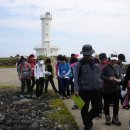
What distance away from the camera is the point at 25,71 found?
17.7 m

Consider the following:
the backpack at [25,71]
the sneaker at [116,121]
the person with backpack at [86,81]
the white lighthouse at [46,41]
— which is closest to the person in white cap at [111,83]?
the sneaker at [116,121]

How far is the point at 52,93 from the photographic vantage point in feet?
62.0

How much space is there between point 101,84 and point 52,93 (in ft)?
26.6

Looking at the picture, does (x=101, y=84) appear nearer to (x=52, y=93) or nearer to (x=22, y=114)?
(x=22, y=114)

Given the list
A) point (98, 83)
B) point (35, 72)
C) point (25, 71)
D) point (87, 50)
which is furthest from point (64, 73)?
point (87, 50)

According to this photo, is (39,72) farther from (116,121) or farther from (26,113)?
(116,121)

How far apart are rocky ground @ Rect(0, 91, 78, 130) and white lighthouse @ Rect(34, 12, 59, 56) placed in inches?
3211

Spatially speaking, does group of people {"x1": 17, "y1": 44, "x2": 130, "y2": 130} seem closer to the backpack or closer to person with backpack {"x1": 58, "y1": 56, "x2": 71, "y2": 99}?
person with backpack {"x1": 58, "y1": 56, "x2": 71, "y2": 99}

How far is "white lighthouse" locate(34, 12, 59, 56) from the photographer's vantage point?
100875 mm

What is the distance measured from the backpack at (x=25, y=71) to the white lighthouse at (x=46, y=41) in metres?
81.7

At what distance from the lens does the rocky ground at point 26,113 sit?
38.1 feet

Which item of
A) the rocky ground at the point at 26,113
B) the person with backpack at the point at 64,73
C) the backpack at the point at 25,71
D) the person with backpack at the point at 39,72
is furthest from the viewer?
the backpack at the point at 25,71

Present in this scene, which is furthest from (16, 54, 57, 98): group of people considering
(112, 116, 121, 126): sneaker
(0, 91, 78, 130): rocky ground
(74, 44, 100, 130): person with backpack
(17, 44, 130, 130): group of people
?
(74, 44, 100, 130): person with backpack

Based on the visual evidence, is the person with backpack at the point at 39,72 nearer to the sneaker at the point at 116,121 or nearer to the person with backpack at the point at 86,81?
the sneaker at the point at 116,121
